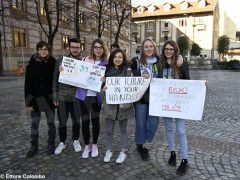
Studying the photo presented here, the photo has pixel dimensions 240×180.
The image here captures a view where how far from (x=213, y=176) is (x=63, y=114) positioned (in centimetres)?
270

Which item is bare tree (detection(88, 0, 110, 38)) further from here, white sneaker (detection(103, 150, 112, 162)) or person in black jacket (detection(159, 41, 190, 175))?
person in black jacket (detection(159, 41, 190, 175))

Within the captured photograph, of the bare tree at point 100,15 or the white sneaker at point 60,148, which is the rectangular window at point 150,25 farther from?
the white sneaker at point 60,148

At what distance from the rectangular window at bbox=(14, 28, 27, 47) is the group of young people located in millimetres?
23149

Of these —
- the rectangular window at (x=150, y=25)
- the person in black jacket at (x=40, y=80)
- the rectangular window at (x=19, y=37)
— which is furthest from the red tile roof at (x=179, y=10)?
the person in black jacket at (x=40, y=80)

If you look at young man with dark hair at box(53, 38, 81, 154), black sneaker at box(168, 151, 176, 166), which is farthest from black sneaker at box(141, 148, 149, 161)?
young man with dark hair at box(53, 38, 81, 154)

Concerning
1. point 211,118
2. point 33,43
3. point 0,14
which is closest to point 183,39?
point 33,43

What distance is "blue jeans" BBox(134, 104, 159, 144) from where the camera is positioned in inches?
175

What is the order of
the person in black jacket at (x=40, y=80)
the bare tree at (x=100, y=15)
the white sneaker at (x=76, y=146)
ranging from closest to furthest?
the person in black jacket at (x=40, y=80) → the white sneaker at (x=76, y=146) → the bare tree at (x=100, y=15)

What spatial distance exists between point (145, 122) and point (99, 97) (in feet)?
3.00

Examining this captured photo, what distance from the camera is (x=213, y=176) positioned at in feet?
13.1

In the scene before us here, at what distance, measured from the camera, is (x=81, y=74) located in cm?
461

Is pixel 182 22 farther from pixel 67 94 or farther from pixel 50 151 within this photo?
pixel 50 151

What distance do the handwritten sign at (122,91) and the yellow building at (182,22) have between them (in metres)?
55.7

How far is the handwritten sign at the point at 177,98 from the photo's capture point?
13.7 feet
